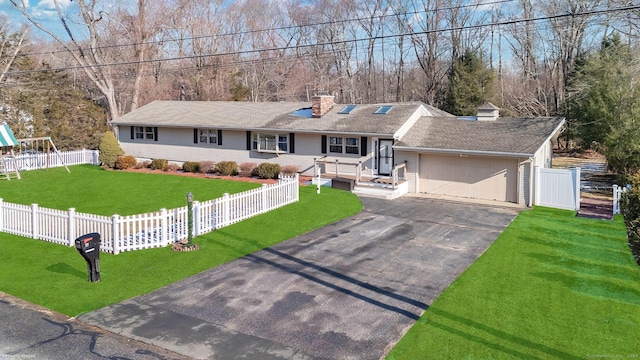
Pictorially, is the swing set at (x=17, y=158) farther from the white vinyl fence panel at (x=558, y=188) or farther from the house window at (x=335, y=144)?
the white vinyl fence panel at (x=558, y=188)

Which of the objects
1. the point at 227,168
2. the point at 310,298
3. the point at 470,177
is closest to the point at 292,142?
the point at 227,168

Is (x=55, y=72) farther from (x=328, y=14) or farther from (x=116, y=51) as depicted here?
(x=328, y=14)

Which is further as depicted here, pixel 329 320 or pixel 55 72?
pixel 55 72

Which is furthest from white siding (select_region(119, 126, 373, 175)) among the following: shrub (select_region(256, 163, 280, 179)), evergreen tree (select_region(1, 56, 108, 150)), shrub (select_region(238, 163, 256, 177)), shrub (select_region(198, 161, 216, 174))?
evergreen tree (select_region(1, 56, 108, 150))

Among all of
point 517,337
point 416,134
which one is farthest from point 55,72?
point 517,337

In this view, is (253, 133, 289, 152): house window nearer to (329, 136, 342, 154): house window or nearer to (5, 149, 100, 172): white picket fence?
(329, 136, 342, 154): house window

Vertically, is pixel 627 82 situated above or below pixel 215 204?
above
